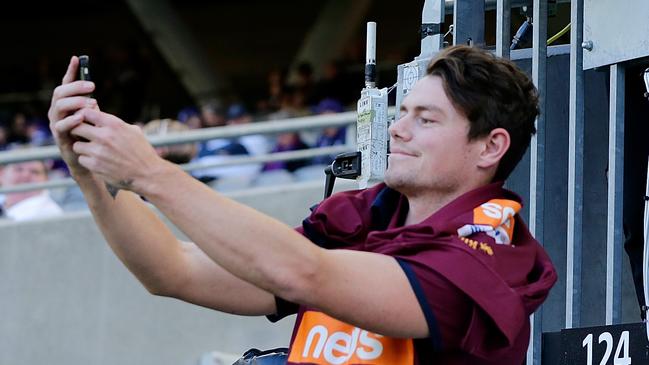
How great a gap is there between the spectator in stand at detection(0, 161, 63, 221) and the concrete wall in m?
0.16

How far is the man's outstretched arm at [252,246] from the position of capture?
227 cm

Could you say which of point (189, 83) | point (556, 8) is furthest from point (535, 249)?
point (189, 83)

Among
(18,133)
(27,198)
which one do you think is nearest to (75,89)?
(27,198)

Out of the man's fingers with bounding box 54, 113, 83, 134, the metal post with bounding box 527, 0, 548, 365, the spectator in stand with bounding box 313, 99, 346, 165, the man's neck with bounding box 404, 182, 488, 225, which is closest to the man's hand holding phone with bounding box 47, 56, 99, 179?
the man's fingers with bounding box 54, 113, 83, 134

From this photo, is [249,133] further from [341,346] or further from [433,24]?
[341,346]

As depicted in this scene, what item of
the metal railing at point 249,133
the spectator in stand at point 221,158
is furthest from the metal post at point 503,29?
the spectator in stand at point 221,158

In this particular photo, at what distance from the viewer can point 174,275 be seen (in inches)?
107

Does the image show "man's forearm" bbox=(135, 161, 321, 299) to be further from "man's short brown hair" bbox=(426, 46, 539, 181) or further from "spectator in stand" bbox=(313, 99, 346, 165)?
"spectator in stand" bbox=(313, 99, 346, 165)

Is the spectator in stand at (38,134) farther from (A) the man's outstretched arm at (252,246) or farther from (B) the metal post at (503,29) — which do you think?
(A) the man's outstretched arm at (252,246)

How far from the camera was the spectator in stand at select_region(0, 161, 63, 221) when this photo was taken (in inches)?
344

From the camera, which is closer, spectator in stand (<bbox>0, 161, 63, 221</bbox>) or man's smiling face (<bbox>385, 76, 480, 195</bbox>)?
man's smiling face (<bbox>385, 76, 480, 195</bbox>)

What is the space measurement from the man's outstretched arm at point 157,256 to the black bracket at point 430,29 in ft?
3.84

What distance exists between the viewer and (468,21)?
365 cm

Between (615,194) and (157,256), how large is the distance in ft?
4.45
